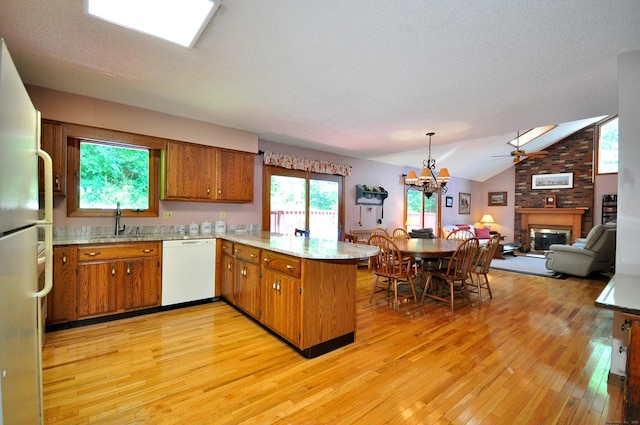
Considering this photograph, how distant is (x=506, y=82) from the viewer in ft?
8.23

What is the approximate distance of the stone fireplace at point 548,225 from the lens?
8117 millimetres

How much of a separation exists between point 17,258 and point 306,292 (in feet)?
5.42

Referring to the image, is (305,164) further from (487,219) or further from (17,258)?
(487,219)

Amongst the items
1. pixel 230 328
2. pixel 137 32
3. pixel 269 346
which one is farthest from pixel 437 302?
pixel 137 32

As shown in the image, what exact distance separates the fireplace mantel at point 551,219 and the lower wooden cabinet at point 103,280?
33.3 ft

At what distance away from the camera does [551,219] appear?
337 inches

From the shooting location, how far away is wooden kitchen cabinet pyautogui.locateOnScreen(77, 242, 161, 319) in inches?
110

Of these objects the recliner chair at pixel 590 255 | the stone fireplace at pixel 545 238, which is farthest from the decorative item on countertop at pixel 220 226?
the stone fireplace at pixel 545 238

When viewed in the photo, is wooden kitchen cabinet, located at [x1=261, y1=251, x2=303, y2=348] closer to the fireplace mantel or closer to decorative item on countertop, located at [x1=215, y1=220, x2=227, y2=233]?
decorative item on countertop, located at [x1=215, y1=220, x2=227, y2=233]

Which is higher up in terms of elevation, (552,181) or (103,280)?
(552,181)

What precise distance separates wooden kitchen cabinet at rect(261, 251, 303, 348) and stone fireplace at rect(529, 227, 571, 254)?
9.33 metres

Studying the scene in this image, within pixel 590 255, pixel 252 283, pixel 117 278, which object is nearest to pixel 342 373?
pixel 252 283

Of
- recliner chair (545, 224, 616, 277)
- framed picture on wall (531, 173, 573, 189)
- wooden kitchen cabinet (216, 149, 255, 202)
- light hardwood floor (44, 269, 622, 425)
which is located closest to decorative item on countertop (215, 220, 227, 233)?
wooden kitchen cabinet (216, 149, 255, 202)

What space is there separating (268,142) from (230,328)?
2931 mm
